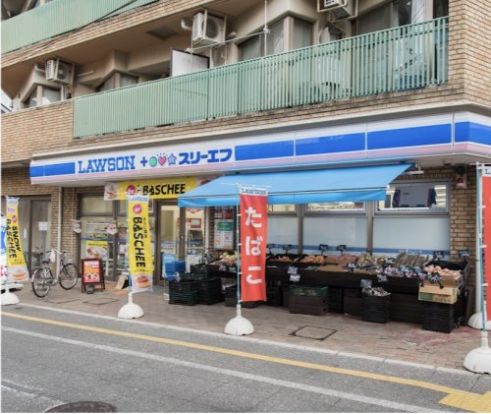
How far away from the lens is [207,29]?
13.3 m

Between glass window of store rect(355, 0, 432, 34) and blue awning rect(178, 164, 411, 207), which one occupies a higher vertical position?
glass window of store rect(355, 0, 432, 34)

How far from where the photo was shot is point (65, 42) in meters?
16.4

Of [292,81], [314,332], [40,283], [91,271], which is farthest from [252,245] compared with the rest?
[40,283]

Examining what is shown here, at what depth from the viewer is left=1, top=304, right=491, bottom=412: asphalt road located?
213 inches

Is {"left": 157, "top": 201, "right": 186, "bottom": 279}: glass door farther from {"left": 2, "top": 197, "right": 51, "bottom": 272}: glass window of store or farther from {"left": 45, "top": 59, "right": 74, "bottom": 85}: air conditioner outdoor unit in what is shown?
{"left": 45, "top": 59, "right": 74, "bottom": 85}: air conditioner outdoor unit

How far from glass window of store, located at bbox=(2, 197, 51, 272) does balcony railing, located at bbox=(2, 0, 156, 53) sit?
5.63m

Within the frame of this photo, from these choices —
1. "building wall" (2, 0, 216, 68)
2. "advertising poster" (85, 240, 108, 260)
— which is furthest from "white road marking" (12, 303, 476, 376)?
"building wall" (2, 0, 216, 68)

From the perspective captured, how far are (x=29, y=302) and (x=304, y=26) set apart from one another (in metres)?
9.39

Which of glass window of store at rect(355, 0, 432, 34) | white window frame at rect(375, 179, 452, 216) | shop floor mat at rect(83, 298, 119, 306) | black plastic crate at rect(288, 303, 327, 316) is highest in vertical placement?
glass window of store at rect(355, 0, 432, 34)

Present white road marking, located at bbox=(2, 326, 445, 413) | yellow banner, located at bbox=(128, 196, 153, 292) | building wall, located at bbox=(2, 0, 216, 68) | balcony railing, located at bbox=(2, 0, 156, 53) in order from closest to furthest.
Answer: white road marking, located at bbox=(2, 326, 445, 413)
yellow banner, located at bbox=(128, 196, 153, 292)
building wall, located at bbox=(2, 0, 216, 68)
balcony railing, located at bbox=(2, 0, 156, 53)

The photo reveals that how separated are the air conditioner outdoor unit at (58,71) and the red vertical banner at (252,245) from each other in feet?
38.1

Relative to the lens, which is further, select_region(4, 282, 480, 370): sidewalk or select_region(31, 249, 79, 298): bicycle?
select_region(31, 249, 79, 298): bicycle

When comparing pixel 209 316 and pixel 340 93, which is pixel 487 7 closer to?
pixel 340 93

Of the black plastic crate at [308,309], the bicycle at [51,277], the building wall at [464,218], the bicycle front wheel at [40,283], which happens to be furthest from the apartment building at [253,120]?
the bicycle front wheel at [40,283]
